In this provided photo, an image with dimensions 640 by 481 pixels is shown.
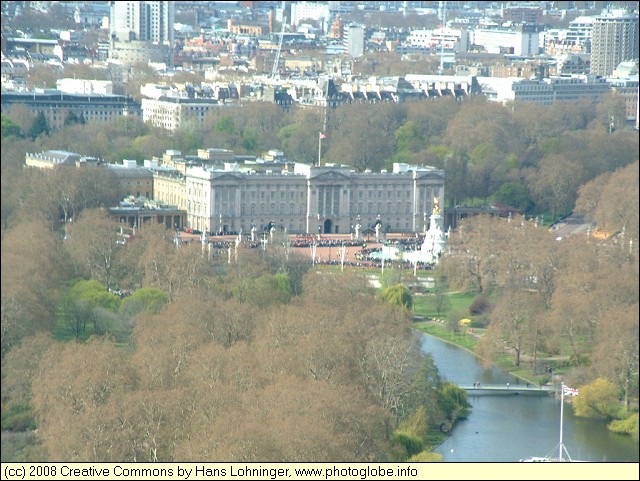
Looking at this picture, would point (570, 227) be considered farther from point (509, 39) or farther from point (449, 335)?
point (509, 39)

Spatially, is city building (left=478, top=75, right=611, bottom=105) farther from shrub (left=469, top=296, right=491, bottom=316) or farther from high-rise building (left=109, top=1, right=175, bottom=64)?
shrub (left=469, top=296, right=491, bottom=316)

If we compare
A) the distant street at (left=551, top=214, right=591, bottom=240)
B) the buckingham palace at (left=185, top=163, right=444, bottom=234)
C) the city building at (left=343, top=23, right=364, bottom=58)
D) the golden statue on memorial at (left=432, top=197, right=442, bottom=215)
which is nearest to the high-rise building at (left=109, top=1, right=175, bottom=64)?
the city building at (left=343, top=23, right=364, bottom=58)

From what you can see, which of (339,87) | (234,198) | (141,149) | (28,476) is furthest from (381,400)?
(339,87)

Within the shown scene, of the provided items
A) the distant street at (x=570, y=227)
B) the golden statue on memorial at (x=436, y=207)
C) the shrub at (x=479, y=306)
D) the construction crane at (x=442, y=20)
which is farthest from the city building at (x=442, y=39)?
the shrub at (x=479, y=306)

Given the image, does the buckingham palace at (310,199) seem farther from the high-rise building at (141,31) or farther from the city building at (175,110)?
the high-rise building at (141,31)

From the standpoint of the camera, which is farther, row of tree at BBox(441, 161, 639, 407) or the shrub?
the shrub

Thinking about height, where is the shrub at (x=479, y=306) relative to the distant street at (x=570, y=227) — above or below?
below

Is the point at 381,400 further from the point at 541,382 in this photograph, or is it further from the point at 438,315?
the point at 438,315
